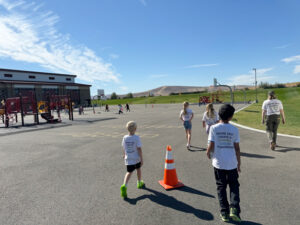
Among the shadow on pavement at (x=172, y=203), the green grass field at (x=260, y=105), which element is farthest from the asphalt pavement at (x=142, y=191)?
the green grass field at (x=260, y=105)

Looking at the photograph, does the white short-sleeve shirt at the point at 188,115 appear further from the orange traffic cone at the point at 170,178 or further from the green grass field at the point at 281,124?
the green grass field at the point at 281,124

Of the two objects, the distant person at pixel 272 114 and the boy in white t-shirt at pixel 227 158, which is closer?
the boy in white t-shirt at pixel 227 158

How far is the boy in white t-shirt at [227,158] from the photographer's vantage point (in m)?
2.89

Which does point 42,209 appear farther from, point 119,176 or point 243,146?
point 243,146

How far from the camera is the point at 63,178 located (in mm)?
4863

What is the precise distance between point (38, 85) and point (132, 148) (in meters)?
64.8

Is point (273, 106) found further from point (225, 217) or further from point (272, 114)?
point (225, 217)

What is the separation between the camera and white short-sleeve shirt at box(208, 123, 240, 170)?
9.54 feet

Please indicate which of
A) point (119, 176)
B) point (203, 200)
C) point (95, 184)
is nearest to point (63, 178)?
point (95, 184)

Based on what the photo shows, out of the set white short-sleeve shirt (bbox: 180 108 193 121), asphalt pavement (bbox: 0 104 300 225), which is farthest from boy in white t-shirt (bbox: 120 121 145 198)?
white short-sleeve shirt (bbox: 180 108 193 121)

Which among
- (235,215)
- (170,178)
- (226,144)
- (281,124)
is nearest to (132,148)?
(170,178)

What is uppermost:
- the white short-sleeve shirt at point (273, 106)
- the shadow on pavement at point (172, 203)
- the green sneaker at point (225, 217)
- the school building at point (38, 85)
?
the school building at point (38, 85)

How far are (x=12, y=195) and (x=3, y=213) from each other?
745 millimetres

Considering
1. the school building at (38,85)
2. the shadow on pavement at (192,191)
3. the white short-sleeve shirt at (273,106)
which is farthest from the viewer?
the school building at (38,85)
